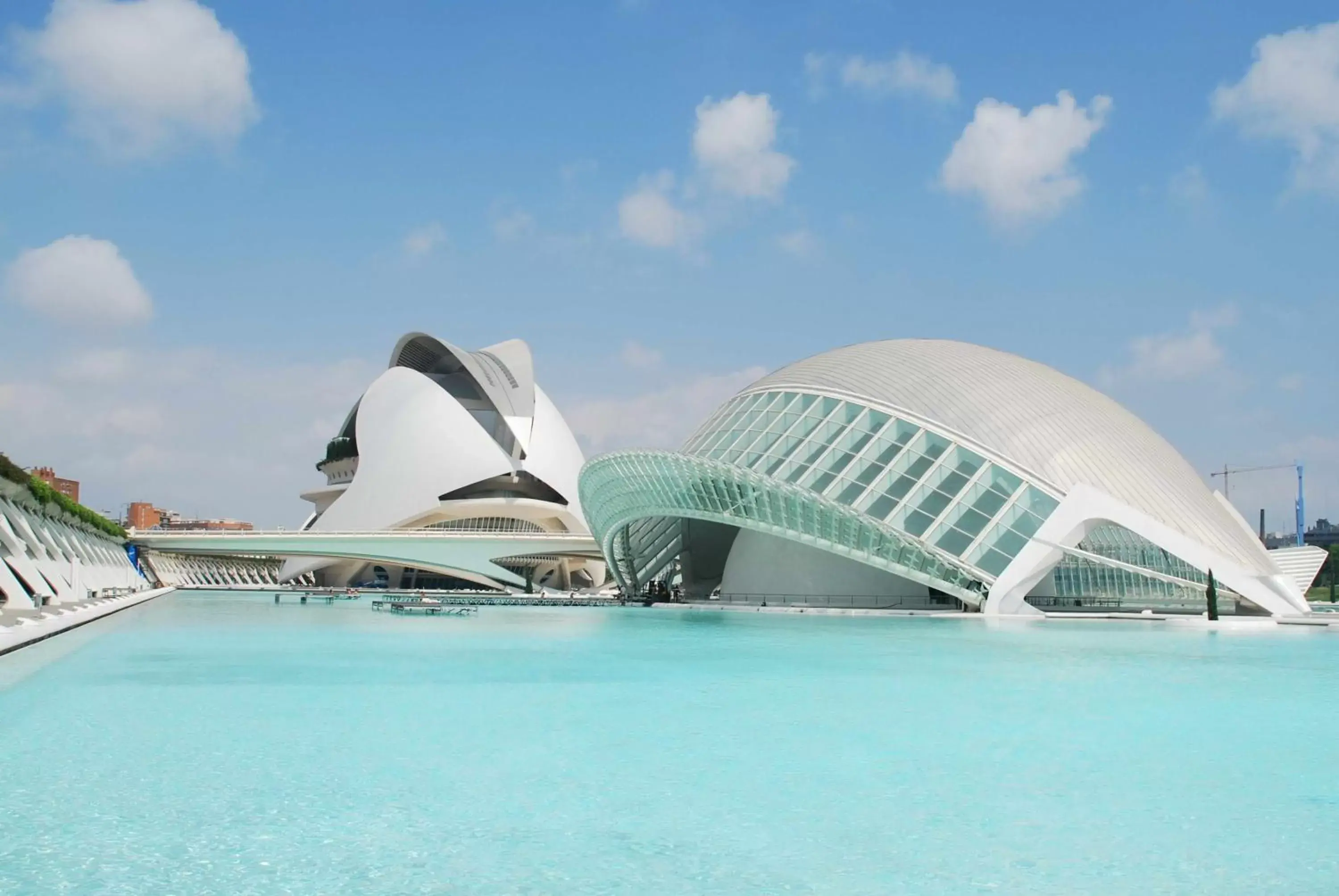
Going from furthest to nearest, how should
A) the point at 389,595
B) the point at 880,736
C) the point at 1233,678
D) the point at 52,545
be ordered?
the point at 389,595 → the point at 52,545 → the point at 1233,678 → the point at 880,736

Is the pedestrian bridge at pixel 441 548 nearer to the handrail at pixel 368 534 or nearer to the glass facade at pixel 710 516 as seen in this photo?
the handrail at pixel 368 534

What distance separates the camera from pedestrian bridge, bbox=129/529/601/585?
67.0 m

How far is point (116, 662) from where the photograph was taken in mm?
18641

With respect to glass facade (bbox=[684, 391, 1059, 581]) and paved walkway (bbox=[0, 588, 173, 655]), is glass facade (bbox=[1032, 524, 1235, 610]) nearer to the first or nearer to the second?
glass facade (bbox=[684, 391, 1059, 581])

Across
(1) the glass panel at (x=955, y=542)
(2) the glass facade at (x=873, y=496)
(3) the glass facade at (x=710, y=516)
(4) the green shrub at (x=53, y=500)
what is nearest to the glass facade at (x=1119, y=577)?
(2) the glass facade at (x=873, y=496)

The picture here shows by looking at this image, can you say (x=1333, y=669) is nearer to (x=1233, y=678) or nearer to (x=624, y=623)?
(x=1233, y=678)

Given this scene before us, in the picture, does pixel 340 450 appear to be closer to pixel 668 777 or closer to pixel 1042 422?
pixel 1042 422

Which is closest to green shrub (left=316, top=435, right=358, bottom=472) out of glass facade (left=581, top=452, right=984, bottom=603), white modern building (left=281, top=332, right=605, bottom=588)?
white modern building (left=281, top=332, right=605, bottom=588)

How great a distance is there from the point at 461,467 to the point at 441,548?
905cm

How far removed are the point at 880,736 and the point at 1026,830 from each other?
363cm

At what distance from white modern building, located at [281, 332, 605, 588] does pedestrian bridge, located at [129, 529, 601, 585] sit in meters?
2.68

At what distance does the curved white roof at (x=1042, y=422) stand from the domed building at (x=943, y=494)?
75mm

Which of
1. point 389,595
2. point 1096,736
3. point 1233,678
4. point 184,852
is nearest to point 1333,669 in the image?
point 1233,678

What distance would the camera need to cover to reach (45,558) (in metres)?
37.1
